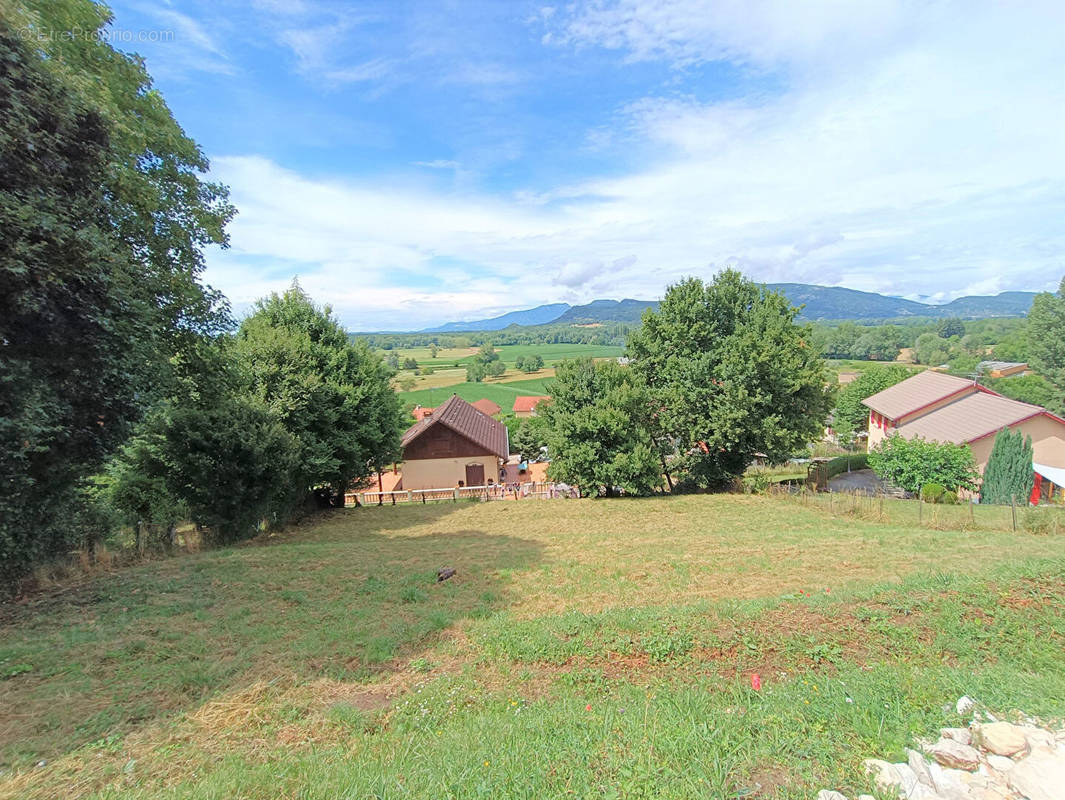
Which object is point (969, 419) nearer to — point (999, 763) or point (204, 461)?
point (999, 763)

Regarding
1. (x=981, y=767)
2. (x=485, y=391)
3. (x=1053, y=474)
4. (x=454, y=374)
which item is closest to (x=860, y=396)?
(x=1053, y=474)

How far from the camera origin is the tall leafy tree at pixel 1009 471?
1975cm

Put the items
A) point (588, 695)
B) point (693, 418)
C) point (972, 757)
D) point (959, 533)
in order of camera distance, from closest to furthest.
Answer: point (972, 757), point (588, 695), point (959, 533), point (693, 418)

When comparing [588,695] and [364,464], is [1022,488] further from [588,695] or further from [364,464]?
[364,464]

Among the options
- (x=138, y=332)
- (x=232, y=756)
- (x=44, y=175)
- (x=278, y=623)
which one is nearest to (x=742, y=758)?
(x=232, y=756)

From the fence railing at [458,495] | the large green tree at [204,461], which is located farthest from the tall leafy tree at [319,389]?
the fence railing at [458,495]

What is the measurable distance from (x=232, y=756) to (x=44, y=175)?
24.9 feet

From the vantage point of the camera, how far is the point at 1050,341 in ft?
126

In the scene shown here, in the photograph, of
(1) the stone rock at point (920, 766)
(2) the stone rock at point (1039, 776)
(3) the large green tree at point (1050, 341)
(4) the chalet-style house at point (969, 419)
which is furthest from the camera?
(3) the large green tree at point (1050, 341)

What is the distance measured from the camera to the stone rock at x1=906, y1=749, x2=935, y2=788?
3.04 m

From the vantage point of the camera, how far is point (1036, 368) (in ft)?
132

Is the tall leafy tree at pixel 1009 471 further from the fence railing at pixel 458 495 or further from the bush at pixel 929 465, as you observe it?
the fence railing at pixel 458 495

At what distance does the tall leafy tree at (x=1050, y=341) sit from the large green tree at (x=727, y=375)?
1382 inches

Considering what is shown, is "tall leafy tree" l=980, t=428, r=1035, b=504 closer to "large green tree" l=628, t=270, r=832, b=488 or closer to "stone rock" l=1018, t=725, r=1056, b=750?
"large green tree" l=628, t=270, r=832, b=488
